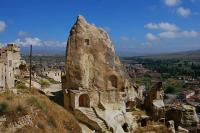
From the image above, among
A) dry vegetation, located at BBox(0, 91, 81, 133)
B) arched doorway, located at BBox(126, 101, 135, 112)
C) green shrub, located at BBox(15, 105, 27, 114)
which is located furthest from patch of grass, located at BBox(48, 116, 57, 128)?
arched doorway, located at BBox(126, 101, 135, 112)

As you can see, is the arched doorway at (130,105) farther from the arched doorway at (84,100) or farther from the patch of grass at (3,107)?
the patch of grass at (3,107)

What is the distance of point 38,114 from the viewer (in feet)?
77.9

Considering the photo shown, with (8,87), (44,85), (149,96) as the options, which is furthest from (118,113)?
(44,85)

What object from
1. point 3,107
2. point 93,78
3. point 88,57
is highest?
point 88,57

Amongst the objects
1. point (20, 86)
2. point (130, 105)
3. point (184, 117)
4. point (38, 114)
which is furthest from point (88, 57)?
point (184, 117)

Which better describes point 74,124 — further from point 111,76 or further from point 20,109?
point 111,76

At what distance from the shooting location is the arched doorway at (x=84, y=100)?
27.0m

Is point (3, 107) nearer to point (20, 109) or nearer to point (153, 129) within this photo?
point (20, 109)

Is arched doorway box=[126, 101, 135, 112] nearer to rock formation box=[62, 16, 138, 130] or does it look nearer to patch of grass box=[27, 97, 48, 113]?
rock formation box=[62, 16, 138, 130]

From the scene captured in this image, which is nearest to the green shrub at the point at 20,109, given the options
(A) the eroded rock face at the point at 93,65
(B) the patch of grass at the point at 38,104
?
(B) the patch of grass at the point at 38,104

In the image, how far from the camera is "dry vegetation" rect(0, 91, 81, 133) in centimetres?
2284

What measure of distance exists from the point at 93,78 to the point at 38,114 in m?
5.78

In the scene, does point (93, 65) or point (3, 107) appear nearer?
point (3, 107)

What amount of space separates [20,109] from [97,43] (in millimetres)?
8498
